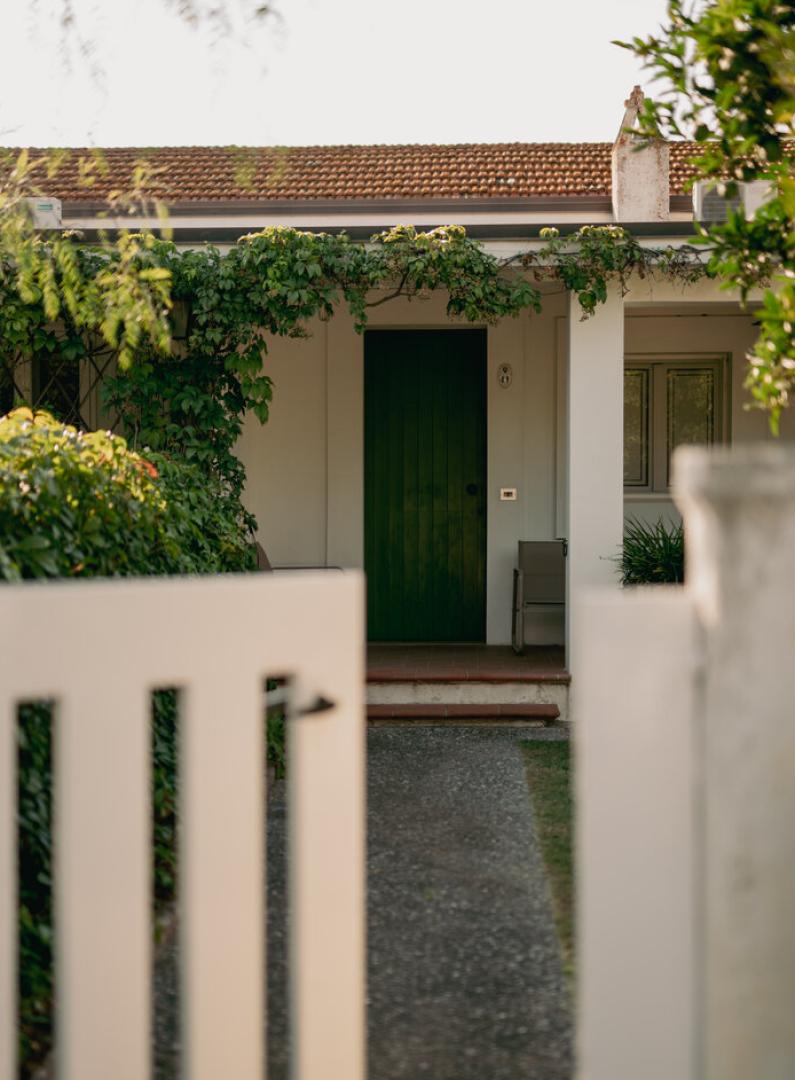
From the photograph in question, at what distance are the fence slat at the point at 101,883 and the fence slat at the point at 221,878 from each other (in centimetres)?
7

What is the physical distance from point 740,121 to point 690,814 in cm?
244

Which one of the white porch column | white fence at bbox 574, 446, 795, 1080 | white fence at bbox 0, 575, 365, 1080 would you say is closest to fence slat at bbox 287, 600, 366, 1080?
white fence at bbox 0, 575, 365, 1080

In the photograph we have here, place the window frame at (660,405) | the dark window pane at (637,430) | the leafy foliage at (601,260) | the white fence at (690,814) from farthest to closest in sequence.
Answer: the dark window pane at (637,430) < the window frame at (660,405) < the leafy foliage at (601,260) < the white fence at (690,814)

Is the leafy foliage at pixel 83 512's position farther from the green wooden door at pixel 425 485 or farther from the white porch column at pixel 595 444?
the green wooden door at pixel 425 485

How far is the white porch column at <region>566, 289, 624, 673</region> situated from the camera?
25.3 feet

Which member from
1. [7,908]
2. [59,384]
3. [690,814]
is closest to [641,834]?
[690,814]

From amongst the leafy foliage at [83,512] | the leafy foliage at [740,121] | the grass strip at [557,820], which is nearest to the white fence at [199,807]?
the leafy foliage at [83,512]

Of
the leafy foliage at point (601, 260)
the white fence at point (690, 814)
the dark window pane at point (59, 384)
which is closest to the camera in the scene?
the white fence at point (690, 814)

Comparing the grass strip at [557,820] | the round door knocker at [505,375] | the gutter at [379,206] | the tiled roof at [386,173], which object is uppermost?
the tiled roof at [386,173]

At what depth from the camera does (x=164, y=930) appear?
11.7ft

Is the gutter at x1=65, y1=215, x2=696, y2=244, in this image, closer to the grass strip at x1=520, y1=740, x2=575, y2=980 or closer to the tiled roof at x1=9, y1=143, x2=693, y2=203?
the tiled roof at x1=9, y1=143, x2=693, y2=203

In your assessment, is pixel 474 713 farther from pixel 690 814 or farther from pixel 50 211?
pixel 690 814

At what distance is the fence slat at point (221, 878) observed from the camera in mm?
1743

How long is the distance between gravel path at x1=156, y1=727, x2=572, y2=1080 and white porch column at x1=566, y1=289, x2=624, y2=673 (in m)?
2.18
